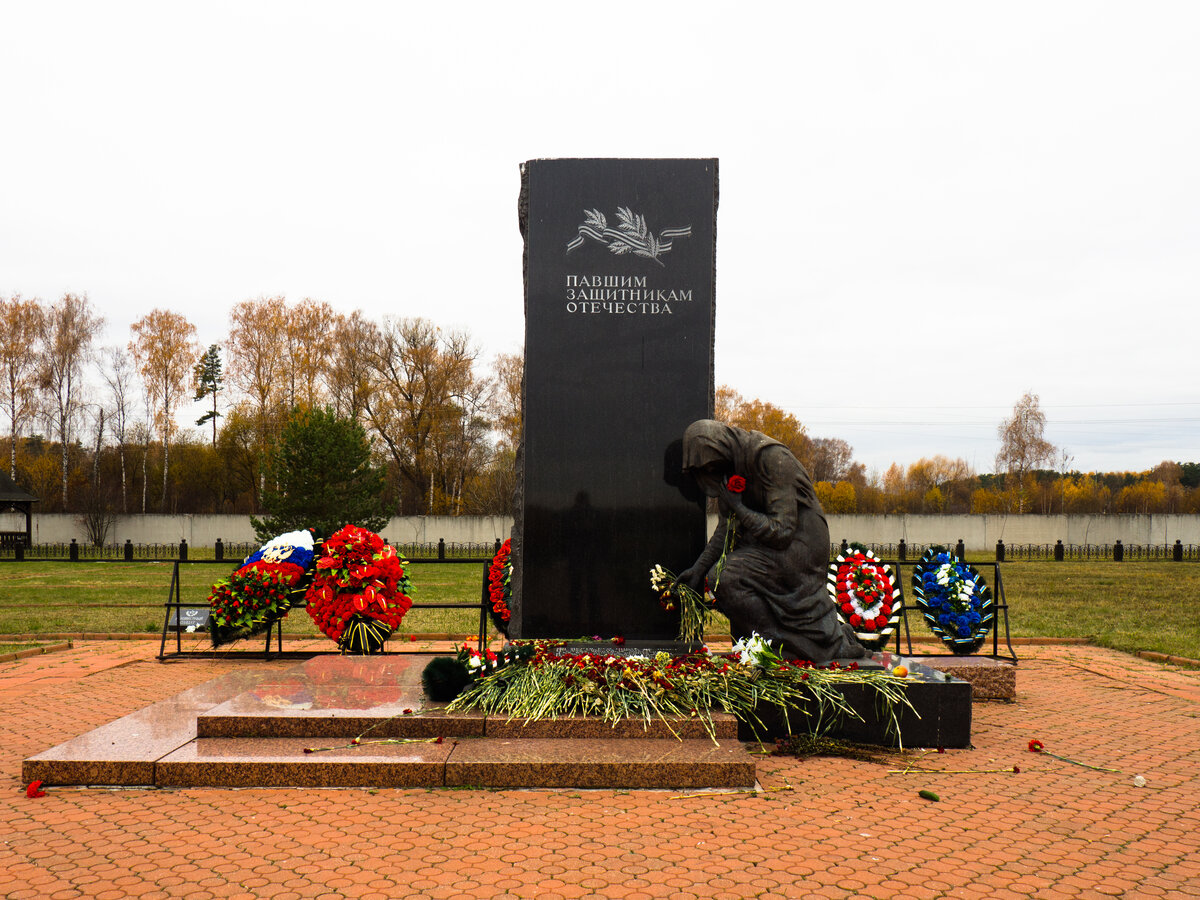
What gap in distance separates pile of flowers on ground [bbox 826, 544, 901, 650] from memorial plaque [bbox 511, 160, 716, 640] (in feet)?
5.93

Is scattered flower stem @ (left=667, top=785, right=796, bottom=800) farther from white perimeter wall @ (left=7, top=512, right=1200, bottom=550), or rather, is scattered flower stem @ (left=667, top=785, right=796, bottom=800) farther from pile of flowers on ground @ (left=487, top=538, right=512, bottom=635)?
white perimeter wall @ (left=7, top=512, right=1200, bottom=550)

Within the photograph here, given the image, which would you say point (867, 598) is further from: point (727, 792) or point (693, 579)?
point (727, 792)

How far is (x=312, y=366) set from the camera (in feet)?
129

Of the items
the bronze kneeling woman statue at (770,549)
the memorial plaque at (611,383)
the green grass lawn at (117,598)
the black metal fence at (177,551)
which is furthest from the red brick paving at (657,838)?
the black metal fence at (177,551)

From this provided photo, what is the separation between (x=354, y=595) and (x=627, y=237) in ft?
13.2

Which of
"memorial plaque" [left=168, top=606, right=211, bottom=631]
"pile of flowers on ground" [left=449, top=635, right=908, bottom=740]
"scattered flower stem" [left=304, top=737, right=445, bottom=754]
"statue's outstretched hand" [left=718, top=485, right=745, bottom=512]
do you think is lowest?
"memorial plaque" [left=168, top=606, right=211, bottom=631]

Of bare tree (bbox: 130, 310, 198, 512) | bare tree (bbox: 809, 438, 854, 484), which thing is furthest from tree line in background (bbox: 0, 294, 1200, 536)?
bare tree (bbox: 809, 438, 854, 484)

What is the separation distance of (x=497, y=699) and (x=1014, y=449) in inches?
2309

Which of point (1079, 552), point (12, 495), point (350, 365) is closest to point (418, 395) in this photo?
point (350, 365)

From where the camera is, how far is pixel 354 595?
760 cm

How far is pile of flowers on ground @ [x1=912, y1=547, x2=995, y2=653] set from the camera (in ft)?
24.8

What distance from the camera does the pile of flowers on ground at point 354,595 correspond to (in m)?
7.59

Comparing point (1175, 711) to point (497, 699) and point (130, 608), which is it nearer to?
point (497, 699)

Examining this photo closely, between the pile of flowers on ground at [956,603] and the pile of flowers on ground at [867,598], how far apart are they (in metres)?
0.56
